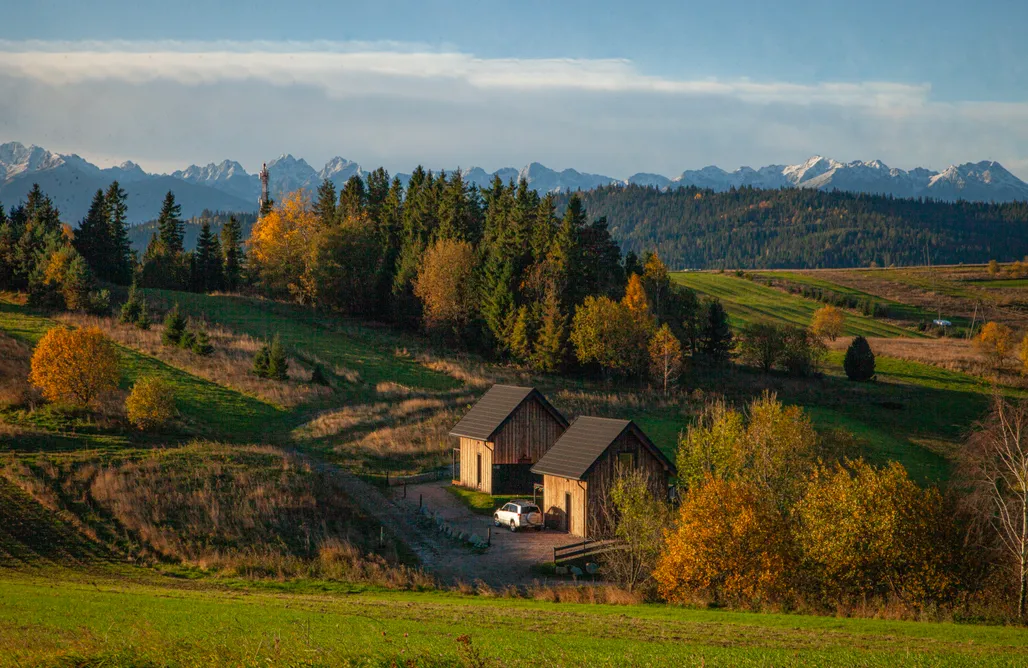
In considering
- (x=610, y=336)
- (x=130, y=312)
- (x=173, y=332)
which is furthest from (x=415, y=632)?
(x=130, y=312)

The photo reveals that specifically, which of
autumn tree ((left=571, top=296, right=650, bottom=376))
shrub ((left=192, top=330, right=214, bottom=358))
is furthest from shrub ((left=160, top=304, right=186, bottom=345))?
autumn tree ((left=571, top=296, right=650, bottom=376))

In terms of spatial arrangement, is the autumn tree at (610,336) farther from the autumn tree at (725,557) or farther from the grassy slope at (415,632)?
the grassy slope at (415,632)

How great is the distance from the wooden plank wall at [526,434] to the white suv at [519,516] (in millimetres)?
6176

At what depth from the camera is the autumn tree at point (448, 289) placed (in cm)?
8656

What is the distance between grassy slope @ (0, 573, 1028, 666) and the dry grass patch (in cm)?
3268

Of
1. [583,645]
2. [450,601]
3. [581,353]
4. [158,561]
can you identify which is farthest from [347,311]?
[583,645]

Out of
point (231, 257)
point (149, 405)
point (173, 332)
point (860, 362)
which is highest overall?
point (231, 257)

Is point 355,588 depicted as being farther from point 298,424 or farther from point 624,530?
point 298,424

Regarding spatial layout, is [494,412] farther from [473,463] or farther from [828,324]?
[828,324]

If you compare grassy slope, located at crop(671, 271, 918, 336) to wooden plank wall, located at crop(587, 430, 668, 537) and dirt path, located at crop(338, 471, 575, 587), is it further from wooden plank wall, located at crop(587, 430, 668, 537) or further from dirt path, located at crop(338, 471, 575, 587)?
dirt path, located at crop(338, 471, 575, 587)

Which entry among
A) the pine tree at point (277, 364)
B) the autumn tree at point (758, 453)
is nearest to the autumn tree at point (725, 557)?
the autumn tree at point (758, 453)

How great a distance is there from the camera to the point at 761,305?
14288cm

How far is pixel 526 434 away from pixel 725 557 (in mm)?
20844

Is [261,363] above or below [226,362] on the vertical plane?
above
